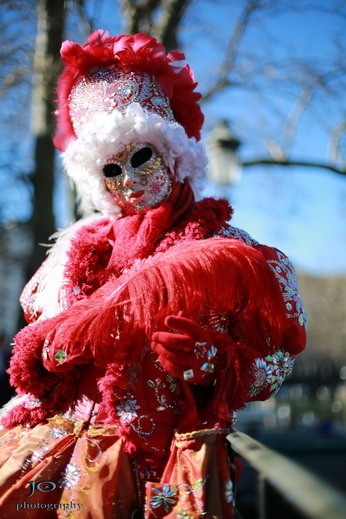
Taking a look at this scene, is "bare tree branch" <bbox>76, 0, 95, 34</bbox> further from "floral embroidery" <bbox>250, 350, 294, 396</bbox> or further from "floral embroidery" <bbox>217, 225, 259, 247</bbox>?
"floral embroidery" <bbox>250, 350, 294, 396</bbox>

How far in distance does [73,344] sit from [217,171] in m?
6.14

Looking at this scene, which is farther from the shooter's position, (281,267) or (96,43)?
(96,43)

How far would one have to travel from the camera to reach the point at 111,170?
2.45 meters

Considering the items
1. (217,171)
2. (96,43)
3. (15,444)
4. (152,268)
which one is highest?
(217,171)

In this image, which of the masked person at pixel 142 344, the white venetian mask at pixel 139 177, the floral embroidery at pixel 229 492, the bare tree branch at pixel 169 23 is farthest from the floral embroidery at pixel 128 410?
the bare tree branch at pixel 169 23

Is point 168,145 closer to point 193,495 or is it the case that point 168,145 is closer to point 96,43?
point 96,43

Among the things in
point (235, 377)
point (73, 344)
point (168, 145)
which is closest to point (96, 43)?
point (168, 145)

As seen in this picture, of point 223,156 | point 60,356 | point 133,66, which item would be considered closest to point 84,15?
point 223,156

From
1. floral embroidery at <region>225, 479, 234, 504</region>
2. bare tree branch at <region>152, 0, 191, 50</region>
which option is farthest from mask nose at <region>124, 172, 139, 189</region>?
bare tree branch at <region>152, 0, 191, 50</region>

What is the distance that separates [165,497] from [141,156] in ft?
4.20

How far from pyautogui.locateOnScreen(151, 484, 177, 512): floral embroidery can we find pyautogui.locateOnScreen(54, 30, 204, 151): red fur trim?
152cm

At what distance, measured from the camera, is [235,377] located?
1884mm

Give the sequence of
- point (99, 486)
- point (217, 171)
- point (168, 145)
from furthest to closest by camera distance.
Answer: point (217, 171) < point (168, 145) < point (99, 486)

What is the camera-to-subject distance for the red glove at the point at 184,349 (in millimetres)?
1830
